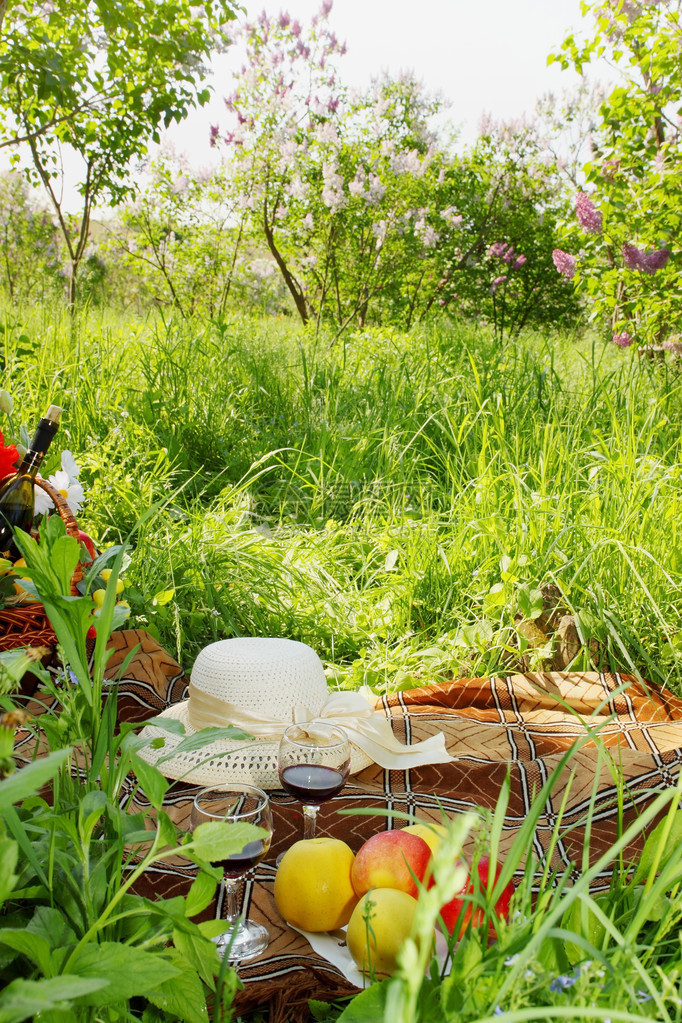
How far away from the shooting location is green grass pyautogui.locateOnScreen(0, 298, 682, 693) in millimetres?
2975

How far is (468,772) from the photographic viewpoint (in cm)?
201

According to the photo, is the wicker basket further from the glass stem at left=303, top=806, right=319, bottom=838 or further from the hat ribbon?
the glass stem at left=303, top=806, right=319, bottom=838

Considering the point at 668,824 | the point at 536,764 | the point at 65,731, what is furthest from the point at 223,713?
the point at 668,824

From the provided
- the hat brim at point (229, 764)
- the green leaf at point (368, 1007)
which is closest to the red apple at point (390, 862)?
the green leaf at point (368, 1007)

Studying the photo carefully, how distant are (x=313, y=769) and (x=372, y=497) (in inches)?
111

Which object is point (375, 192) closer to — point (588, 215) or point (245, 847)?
point (588, 215)

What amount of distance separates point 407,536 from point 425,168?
8.59 meters

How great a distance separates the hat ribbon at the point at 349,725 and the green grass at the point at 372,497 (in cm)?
89

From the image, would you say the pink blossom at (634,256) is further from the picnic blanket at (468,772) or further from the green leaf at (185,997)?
the green leaf at (185,997)

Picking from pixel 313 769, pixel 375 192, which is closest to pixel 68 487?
pixel 313 769

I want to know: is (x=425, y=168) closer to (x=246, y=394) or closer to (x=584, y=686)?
(x=246, y=394)

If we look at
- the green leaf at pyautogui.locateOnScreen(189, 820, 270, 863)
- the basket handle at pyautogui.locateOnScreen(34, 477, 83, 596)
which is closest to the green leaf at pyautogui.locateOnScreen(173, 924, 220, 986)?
the green leaf at pyautogui.locateOnScreen(189, 820, 270, 863)

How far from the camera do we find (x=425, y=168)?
1073 centimetres

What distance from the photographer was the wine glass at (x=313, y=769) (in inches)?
59.3
